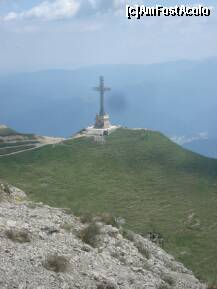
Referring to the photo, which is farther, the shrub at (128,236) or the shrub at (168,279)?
the shrub at (128,236)

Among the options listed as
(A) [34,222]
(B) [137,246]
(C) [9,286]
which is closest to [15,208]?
(A) [34,222]

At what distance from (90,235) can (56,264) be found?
5495 millimetres

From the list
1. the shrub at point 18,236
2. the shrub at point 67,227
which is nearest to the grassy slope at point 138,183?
the shrub at point 67,227

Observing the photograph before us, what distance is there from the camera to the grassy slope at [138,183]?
163 feet

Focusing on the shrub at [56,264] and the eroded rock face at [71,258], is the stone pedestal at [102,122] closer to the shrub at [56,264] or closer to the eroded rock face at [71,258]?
the eroded rock face at [71,258]

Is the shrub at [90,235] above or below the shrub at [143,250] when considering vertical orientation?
above

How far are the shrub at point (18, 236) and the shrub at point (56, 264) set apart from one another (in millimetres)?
2111

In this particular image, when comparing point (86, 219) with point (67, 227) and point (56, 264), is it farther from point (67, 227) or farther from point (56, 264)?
point (56, 264)

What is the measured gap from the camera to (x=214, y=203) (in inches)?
2384

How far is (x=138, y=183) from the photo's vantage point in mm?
68938

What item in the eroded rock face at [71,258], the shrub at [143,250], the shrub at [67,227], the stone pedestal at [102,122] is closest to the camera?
the eroded rock face at [71,258]

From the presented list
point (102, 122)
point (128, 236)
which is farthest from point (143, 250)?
point (102, 122)

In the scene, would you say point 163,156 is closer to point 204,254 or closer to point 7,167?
point 7,167

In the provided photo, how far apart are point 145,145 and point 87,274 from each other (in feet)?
228
